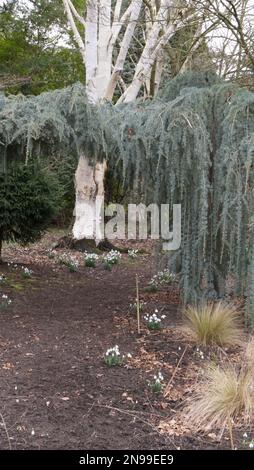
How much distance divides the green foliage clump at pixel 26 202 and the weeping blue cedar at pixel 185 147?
99.4 inches

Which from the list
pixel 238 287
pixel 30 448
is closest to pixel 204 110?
pixel 238 287

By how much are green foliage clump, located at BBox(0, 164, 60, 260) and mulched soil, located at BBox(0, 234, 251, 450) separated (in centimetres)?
149

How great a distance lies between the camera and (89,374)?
12.4ft

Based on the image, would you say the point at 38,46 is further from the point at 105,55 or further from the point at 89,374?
the point at 89,374

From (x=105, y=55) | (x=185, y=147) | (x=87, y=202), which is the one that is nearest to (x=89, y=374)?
(x=185, y=147)

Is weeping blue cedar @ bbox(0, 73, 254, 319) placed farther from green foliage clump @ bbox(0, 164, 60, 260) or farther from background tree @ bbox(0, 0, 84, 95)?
background tree @ bbox(0, 0, 84, 95)

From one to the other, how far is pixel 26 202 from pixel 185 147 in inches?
150

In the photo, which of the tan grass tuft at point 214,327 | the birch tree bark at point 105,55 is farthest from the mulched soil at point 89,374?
the birch tree bark at point 105,55

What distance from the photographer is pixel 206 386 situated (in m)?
3.49

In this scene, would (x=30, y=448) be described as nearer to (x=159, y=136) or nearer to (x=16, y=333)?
(x=16, y=333)

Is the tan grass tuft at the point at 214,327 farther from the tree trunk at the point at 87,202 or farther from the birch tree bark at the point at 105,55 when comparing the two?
the tree trunk at the point at 87,202

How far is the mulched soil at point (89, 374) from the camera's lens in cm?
300

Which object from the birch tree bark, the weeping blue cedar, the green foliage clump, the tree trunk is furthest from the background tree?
the weeping blue cedar

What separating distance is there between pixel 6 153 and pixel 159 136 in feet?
5.11
